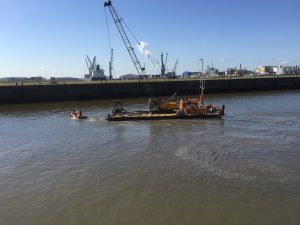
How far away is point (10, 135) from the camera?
3316cm

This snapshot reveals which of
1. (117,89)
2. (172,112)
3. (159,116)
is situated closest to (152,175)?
(159,116)

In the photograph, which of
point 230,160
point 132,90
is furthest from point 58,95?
point 230,160

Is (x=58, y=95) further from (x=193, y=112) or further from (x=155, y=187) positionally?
(x=155, y=187)

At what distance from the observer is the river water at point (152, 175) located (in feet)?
50.1

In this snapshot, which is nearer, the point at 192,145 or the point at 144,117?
the point at 192,145

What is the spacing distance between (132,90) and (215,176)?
5398 centimetres

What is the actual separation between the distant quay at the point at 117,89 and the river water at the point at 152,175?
92.9 feet

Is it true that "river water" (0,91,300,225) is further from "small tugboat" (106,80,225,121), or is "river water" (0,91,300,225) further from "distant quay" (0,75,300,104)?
"distant quay" (0,75,300,104)

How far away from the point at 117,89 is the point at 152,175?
172 feet

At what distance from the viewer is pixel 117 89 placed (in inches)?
2817

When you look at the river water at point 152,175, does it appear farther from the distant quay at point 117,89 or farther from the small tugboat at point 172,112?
the distant quay at point 117,89

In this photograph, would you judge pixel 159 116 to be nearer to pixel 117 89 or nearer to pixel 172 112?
pixel 172 112

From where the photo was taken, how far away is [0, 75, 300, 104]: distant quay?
65000mm

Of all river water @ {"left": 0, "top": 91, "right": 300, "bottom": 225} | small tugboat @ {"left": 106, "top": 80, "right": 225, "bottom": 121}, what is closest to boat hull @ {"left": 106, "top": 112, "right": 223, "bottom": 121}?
small tugboat @ {"left": 106, "top": 80, "right": 225, "bottom": 121}
